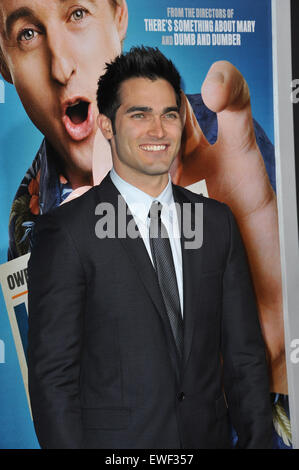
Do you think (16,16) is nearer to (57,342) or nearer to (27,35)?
(27,35)

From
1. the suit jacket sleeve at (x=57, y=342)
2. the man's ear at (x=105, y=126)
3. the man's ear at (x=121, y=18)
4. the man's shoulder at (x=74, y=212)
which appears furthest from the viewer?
the man's ear at (x=121, y=18)

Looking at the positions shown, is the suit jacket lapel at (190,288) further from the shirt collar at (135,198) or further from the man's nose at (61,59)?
the man's nose at (61,59)

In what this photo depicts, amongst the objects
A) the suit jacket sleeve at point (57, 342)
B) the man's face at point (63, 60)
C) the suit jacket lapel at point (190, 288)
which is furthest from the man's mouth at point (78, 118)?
the suit jacket lapel at point (190, 288)

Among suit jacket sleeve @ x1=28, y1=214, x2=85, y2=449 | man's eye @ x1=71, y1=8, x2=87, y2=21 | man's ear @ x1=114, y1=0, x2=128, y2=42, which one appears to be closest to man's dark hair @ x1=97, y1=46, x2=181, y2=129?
man's ear @ x1=114, y1=0, x2=128, y2=42

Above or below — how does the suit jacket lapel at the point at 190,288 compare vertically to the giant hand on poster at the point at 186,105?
below

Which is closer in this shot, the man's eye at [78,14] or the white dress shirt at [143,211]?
the white dress shirt at [143,211]

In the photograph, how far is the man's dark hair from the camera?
1.97m

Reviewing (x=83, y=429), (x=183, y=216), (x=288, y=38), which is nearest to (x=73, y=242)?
(x=183, y=216)

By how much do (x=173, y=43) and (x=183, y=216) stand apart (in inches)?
31.0

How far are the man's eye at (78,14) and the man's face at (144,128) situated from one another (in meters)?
0.39

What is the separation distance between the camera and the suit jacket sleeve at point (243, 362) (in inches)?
76.6

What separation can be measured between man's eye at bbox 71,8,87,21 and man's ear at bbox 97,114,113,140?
43cm

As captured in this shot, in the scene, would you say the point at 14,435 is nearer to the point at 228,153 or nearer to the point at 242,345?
the point at 242,345

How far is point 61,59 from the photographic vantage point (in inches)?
81.7
